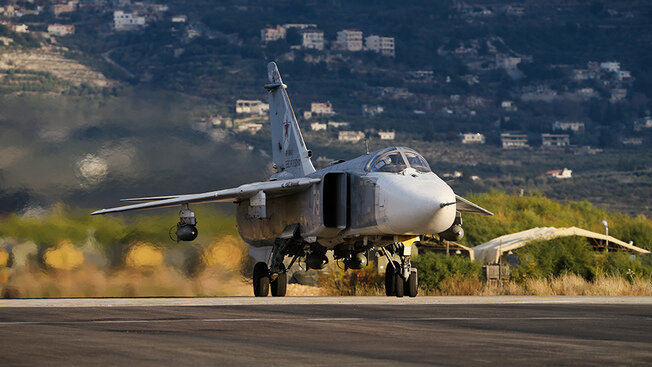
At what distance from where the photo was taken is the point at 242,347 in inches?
469

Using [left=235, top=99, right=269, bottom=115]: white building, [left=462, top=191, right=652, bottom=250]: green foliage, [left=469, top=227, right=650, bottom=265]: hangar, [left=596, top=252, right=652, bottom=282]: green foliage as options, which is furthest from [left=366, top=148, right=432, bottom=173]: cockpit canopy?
[left=235, top=99, right=269, bottom=115]: white building

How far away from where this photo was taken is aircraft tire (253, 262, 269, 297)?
87.1ft

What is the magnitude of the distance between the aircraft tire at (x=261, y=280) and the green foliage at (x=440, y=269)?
32.5 feet

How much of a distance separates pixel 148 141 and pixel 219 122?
294 ft

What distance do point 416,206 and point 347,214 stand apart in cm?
249

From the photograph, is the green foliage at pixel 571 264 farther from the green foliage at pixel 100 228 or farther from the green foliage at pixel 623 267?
the green foliage at pixel 100 228

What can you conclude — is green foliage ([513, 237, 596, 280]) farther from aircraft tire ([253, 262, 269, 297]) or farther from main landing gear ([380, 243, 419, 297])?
main landing gear ([380, 243, 419, 297])

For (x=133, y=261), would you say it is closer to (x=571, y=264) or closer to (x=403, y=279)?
(x=403, y=279)

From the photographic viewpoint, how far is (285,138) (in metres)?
30.4

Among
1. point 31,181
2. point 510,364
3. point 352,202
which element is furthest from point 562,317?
point 31,181

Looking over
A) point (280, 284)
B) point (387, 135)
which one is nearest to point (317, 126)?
point (387, 135)

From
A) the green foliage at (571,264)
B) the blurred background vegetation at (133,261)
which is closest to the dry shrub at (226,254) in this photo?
the blurred background vegetation at (133,261)

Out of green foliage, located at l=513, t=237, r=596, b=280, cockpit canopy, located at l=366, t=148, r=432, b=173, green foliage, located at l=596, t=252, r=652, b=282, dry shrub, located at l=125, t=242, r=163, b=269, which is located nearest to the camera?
cockpit canopy, located at l=366, t=148, r=432, b=173

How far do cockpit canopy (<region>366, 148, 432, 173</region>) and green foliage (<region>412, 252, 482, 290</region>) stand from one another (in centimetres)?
1173
